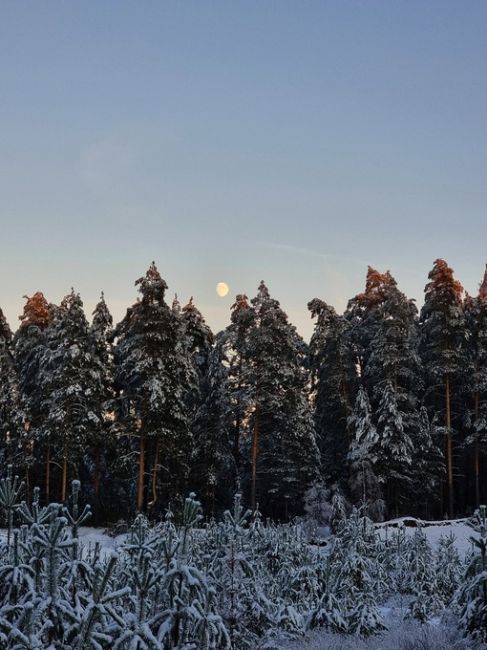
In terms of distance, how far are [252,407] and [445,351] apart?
12.0m

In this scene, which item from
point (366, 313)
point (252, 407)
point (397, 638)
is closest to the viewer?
point (397, 638)

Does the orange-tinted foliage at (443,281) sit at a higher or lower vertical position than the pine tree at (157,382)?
higher

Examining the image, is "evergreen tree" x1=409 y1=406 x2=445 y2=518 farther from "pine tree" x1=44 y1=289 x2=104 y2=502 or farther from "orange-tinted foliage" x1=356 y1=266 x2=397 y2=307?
"pine tree" x1=44 y1=289 x2=104 y2=502

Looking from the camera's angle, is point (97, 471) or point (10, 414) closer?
point (10, 414)

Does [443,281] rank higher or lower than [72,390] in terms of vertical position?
higher

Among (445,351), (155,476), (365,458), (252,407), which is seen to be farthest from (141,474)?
(445,351)

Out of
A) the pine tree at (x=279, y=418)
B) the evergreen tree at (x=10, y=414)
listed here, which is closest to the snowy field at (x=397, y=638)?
the pine tree at (x=279, y=418)

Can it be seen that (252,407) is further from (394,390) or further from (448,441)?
(448,441)

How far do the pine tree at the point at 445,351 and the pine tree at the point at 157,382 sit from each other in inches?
588

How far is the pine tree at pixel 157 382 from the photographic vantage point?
104 feet

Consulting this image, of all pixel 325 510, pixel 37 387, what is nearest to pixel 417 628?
pixel 325 510

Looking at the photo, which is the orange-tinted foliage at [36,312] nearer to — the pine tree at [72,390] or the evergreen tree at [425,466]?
the pine tree at [72,390]

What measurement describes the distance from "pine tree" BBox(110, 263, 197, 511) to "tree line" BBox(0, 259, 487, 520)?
82 millimetres

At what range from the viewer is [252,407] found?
34594mm
